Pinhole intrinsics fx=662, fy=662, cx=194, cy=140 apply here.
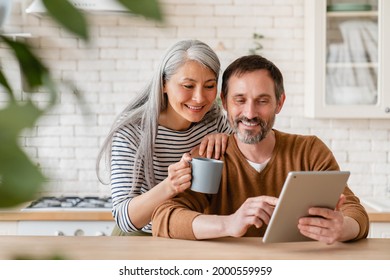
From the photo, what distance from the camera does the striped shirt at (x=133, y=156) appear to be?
2.24 metres

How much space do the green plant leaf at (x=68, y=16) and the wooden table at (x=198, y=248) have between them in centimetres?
146

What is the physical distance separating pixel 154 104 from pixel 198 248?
0.68 m

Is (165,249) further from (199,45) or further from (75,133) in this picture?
(75,133)

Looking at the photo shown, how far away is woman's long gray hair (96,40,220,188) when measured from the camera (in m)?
2.25

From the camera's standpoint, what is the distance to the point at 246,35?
4.04 metres

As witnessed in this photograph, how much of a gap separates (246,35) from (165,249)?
251 cm

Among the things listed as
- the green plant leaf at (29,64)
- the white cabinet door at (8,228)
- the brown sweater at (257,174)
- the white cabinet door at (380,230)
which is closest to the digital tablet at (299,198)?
the brown sweater at (257,174)

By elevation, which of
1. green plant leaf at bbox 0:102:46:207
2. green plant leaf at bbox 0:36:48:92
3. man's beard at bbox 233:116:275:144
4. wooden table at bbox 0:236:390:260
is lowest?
wooden table at bbox 0:236:390:260

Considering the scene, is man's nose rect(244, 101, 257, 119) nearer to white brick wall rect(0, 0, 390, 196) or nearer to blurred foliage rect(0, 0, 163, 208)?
white brick wall rect(0, 0, 390, 196)

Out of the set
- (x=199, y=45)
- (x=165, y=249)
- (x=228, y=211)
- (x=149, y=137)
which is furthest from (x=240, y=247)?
(x=199, y=45)

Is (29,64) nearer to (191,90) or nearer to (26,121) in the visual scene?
(26,121)

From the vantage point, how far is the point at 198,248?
5.82 ft

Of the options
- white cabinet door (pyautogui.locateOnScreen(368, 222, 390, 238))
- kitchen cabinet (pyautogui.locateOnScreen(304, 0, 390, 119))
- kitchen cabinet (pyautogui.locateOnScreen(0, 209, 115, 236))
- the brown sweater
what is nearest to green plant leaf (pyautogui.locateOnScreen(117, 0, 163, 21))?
the brown sweater

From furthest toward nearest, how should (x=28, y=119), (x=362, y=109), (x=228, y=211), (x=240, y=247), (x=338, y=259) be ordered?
(x=362, y=109) → (x=228, y=211) → (x=240, y=247) → (x=338, y=259) → (x=28, y=119)
